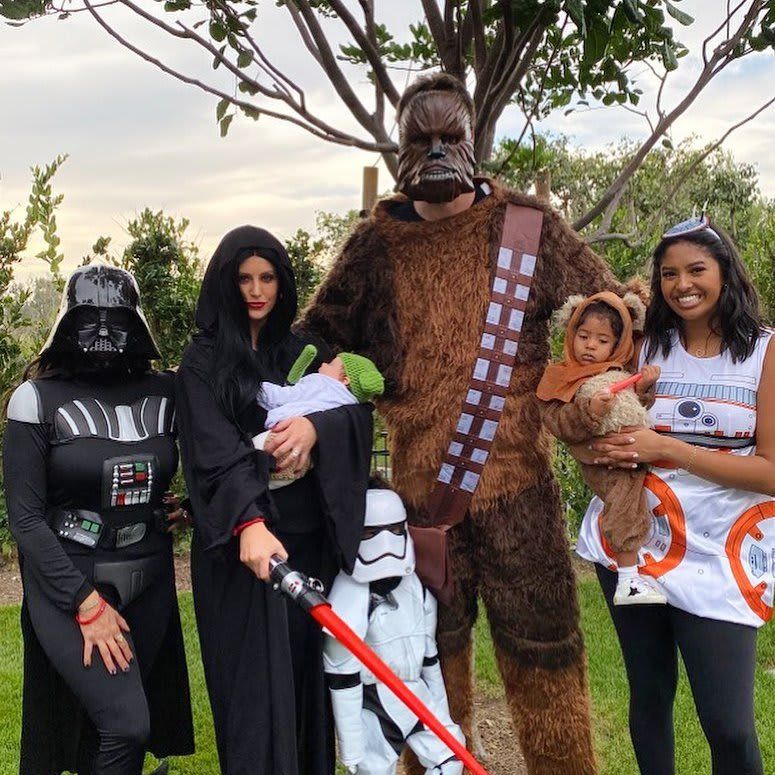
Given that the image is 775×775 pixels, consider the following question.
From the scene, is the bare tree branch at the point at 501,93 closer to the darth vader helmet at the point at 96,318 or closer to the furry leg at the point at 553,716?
the darth vader helmet at the point at 96,318

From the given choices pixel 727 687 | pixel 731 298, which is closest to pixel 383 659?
pixel 727 687

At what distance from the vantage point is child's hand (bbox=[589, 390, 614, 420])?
2301 mm

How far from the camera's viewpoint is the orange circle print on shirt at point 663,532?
89.7 inches

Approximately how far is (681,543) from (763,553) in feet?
0.70

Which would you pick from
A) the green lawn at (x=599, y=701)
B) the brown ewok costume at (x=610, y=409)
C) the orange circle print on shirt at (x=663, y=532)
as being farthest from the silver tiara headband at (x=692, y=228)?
the green lawn at (x=599, y=701)

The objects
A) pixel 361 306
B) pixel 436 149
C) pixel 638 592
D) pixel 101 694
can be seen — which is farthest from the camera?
pixel 361 306

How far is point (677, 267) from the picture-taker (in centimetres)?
228

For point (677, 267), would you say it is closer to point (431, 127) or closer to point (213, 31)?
point (431, 127)

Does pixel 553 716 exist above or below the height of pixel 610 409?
below

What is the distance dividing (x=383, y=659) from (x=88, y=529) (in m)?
0.92

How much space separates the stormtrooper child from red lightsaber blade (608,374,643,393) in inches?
29.5

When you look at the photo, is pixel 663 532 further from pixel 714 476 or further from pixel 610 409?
pixel 610 409

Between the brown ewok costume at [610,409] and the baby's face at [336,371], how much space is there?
1.92 feet

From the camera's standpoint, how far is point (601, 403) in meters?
2.31
